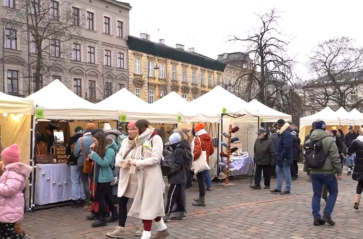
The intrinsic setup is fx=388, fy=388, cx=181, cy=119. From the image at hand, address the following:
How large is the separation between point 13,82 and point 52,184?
25437 mm

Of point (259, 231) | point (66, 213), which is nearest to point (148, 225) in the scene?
point (259, 231)

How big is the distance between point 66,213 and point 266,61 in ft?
54.9

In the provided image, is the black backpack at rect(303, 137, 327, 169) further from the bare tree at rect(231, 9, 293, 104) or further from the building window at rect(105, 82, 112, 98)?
the building window at rect(105, 82, 112, 98)

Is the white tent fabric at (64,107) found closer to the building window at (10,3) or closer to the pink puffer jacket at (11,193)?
the pink puffer jacket at (11,193)

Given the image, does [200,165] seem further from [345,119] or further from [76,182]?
[345,119]

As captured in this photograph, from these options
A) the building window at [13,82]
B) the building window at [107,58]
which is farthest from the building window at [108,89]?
the building window at [13,82]

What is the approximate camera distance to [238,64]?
79.1ft

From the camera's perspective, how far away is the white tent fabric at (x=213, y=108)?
1129cm

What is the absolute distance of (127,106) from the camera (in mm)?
10602

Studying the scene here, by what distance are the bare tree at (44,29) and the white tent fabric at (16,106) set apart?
1648cm

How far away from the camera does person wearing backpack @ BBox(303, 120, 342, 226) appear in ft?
19.9

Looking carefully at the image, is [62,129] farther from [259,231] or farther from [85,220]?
[259,231]

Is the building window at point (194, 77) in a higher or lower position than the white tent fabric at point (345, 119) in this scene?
higher

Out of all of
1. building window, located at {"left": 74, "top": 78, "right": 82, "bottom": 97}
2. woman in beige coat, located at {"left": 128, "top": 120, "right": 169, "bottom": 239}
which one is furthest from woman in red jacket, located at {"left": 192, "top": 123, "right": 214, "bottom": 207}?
building window, located at {"left": 74, "top": 78, "right": 82, "bottom": 97}
